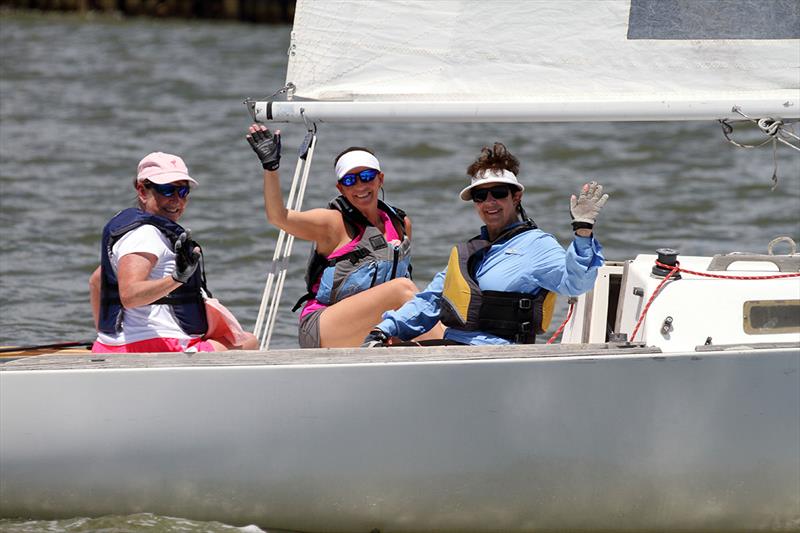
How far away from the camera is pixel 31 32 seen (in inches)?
1019

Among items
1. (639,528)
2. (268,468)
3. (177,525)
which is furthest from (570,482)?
(177,525)

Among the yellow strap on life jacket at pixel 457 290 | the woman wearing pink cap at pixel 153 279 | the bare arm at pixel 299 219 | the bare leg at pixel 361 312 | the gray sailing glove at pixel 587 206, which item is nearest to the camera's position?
the gray sailing glove at pixel 587 206

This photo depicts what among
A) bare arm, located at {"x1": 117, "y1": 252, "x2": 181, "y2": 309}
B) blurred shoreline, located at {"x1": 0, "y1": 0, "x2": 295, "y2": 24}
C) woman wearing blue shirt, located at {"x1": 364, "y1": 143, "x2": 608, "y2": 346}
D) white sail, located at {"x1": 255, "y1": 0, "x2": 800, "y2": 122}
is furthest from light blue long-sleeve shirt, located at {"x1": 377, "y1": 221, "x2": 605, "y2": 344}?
blurred shoreline, located at {"x1": 0, "y1": 0, "x2": 295, "y2": 24}

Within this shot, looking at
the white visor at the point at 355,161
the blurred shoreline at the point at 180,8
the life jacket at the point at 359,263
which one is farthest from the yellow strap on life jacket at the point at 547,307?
the blurred shoreline at the point at 180,8

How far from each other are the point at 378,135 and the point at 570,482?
36.6ft

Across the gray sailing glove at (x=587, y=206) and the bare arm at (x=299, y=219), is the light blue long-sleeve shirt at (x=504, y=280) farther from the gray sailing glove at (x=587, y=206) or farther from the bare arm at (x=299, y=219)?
the bare arm at (x=299, y=219)

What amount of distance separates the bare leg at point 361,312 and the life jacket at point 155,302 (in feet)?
1.46

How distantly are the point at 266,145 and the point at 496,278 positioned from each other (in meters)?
0.89

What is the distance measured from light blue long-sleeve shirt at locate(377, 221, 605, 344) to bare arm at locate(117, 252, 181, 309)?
753 mm

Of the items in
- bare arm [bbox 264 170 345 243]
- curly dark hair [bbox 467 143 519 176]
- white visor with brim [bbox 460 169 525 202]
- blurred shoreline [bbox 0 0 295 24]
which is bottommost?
bare arm [bbox 264 170 345 243]

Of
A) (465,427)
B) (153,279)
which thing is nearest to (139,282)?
(153,279)

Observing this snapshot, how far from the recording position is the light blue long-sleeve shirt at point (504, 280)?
167 inches

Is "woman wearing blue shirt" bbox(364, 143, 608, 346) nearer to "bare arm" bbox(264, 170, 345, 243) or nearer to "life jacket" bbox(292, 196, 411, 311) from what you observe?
"life jacket" bbox(292, 196, 411, 311)

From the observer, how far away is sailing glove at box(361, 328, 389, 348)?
14.2 ft
